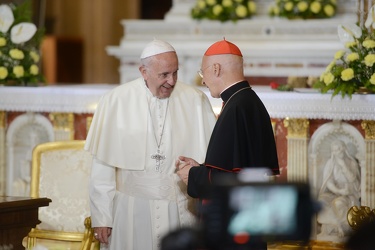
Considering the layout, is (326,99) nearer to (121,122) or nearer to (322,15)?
(121,122)

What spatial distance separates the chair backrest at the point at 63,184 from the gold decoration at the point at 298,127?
162 cm

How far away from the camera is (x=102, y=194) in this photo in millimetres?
6188

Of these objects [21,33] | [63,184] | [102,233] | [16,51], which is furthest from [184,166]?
[21,33]

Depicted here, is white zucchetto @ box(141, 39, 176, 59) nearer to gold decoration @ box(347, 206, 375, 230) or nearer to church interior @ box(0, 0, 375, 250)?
church interior @ box(0, 0, 375, 250)

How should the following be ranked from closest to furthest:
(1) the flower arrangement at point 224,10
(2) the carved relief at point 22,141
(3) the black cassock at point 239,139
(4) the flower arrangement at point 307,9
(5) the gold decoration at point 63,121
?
(3) the black cassock at point 239,139, (5) the gold decoration at point 63,121, (2) the carved relief at point 22,141, (4) the flower arrangement at point 307,9, (1) the flower arrangement at point 224,10

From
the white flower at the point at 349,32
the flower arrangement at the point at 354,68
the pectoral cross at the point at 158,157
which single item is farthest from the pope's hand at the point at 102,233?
the white flower at the point at 349,32

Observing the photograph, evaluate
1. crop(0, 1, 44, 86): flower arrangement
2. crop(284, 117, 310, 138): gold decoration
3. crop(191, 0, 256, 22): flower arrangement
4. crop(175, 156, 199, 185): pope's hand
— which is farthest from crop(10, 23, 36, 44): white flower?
crop(191, 0, 256, 22): flower arrangement

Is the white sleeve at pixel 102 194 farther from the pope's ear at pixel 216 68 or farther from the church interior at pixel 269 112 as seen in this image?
the pope's ear at pixel 216 68

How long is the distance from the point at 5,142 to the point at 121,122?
2719 millimetres

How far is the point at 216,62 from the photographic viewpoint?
18.2 ft

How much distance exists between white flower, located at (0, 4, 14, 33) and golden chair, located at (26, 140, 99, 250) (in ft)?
6.53

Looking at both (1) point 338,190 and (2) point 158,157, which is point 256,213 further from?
(1) point 338,190

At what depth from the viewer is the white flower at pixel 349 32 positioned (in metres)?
7.76

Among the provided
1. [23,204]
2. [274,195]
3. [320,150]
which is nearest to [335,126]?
[320,150]
